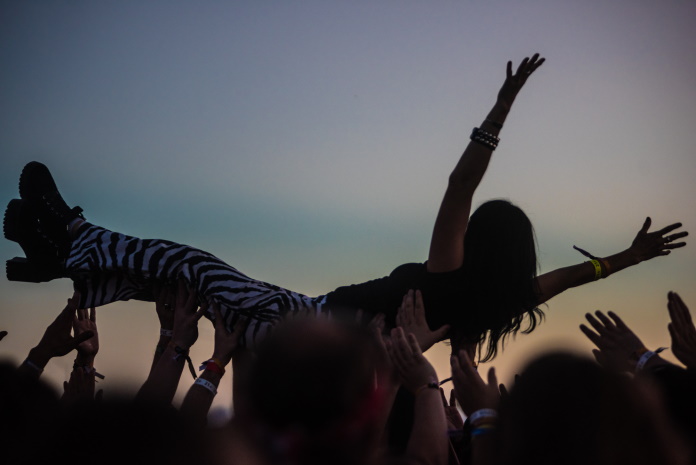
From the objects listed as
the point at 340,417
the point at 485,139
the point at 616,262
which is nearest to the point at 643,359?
the point at 485,139

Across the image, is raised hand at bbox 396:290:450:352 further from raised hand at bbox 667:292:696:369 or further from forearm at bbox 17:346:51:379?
forearm at bbox 17:346:51:379

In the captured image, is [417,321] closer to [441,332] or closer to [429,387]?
[441,332]

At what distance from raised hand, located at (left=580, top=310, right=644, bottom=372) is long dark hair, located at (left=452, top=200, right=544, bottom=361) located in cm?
89

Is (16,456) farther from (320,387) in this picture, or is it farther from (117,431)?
(320,387)

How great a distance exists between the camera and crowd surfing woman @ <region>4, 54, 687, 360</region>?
3213 mm

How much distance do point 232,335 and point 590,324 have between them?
5.36ft

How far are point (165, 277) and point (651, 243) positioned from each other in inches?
114

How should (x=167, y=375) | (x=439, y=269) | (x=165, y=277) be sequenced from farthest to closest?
(x=165, y=277), (x=439, y=269), (x=167, y=375)

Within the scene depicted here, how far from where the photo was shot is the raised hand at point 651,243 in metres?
4.10

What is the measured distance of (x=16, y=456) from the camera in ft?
4.10

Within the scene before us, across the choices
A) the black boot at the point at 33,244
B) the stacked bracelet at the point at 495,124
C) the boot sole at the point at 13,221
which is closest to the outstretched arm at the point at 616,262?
the stacked bracelet at the point at 495,124

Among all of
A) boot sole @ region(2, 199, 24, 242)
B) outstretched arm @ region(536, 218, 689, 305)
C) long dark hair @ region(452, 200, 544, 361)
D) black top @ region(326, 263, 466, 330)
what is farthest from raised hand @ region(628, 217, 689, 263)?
boot sole @ region(2, 199, 24, 242)

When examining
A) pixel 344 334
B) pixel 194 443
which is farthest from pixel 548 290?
pixel 194 443

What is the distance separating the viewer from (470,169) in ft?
10.2
